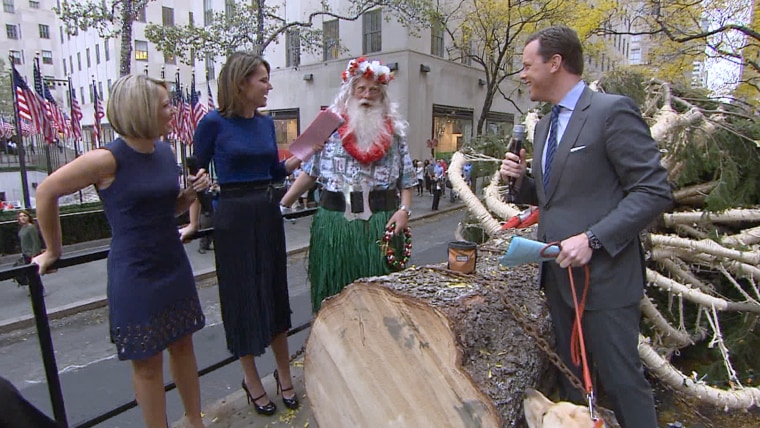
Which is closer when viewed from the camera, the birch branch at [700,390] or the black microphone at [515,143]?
the black microphone at [515,143]

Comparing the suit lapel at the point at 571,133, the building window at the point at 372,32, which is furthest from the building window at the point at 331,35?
the suit lapel at the point at 571,133

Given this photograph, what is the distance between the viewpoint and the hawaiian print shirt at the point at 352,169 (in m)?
2.50

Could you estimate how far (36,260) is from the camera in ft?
5.36

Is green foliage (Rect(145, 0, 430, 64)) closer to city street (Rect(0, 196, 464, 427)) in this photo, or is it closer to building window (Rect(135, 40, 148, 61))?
city street (Rect(0, 196, 464, 427))

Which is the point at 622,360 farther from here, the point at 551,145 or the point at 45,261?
the point at 45,261

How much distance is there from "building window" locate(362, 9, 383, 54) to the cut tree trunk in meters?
17.4

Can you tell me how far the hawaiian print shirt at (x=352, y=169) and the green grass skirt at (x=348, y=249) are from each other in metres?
0.17

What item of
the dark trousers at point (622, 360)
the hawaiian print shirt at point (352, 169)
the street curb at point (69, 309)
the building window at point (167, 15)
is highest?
the building window at point (167, 15)

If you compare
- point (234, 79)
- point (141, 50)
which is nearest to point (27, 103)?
point (234, 79)

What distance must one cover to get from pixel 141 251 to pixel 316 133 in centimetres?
112

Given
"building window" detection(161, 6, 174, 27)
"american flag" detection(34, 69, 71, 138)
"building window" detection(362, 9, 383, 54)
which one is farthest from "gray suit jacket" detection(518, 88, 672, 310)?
"building window" detection(161, 6, 174, 27)

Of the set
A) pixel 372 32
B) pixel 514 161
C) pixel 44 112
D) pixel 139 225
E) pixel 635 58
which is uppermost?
pixel 635 58

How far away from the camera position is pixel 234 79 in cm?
210

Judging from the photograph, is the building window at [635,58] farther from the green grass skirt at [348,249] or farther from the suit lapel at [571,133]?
the suit lapel at [571,133]
